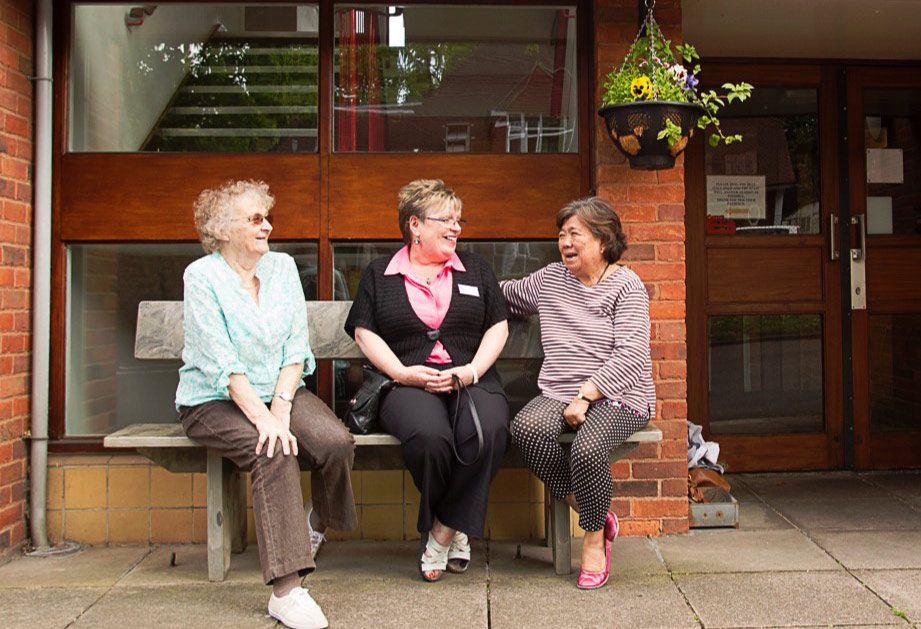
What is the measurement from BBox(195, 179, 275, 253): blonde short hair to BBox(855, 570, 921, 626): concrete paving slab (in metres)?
2.68

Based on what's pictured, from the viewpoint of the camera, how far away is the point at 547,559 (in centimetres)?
395

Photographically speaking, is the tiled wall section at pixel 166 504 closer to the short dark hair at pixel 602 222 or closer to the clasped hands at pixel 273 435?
the clasped hands at pixel 273 435

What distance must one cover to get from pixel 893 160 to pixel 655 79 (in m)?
2.31

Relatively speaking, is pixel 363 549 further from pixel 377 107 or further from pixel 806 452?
pixel 806 452

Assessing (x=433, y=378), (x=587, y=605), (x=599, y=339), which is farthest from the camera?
(x=599, y=339)

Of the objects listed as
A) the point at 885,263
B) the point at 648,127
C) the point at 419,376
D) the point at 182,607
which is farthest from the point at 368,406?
the point at 885,263

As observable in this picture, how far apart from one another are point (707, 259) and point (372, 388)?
248 centimetres

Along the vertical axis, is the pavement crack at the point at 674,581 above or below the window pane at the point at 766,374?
below

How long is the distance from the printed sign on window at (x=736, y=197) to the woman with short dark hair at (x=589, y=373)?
1794 mm

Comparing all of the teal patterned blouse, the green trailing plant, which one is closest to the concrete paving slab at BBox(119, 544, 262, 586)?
the teal patterned blouse

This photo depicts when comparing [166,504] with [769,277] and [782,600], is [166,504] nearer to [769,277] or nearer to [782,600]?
[782,600]

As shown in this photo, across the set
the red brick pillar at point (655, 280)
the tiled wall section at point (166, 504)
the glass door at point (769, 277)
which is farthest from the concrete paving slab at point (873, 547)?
the glass door at point (769, 277)

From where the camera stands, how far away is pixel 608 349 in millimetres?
3766

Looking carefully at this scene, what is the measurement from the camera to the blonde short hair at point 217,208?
145 inches
